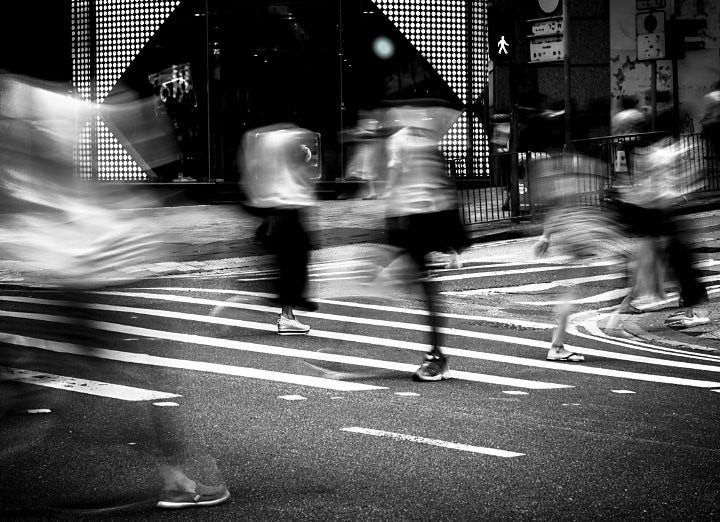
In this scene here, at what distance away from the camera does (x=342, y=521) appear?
5098 mm

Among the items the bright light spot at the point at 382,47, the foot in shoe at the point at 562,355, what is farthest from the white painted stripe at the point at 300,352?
the bright light spot at the point at 382,47

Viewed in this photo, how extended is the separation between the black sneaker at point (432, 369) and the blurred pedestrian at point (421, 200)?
0.34 m

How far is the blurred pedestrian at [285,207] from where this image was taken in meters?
10.7

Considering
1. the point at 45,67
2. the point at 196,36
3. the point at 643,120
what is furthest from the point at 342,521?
the point at 196,36

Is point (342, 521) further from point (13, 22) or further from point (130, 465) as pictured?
point (13, 22)

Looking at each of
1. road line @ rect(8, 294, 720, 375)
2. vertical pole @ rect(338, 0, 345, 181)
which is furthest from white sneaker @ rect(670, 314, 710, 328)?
vertical pole @ rect(338, 0, 345, 181)

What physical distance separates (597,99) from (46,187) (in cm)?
2223

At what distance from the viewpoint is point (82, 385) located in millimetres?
8109

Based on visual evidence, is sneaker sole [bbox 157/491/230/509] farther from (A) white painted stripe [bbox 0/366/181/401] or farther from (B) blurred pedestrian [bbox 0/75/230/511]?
(A) white painted stripe [bbox 0/366/181/401]

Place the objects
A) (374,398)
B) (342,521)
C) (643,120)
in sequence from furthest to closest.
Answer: (643,120), (374,398), (342,521)

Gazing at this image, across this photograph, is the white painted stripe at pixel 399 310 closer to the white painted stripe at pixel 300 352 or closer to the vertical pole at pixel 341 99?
the white painted stripe at pixel 300 352

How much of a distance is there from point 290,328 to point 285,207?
1.11 metres

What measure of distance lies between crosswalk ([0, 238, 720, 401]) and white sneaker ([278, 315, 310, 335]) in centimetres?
9

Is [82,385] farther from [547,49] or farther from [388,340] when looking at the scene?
[547,49]
